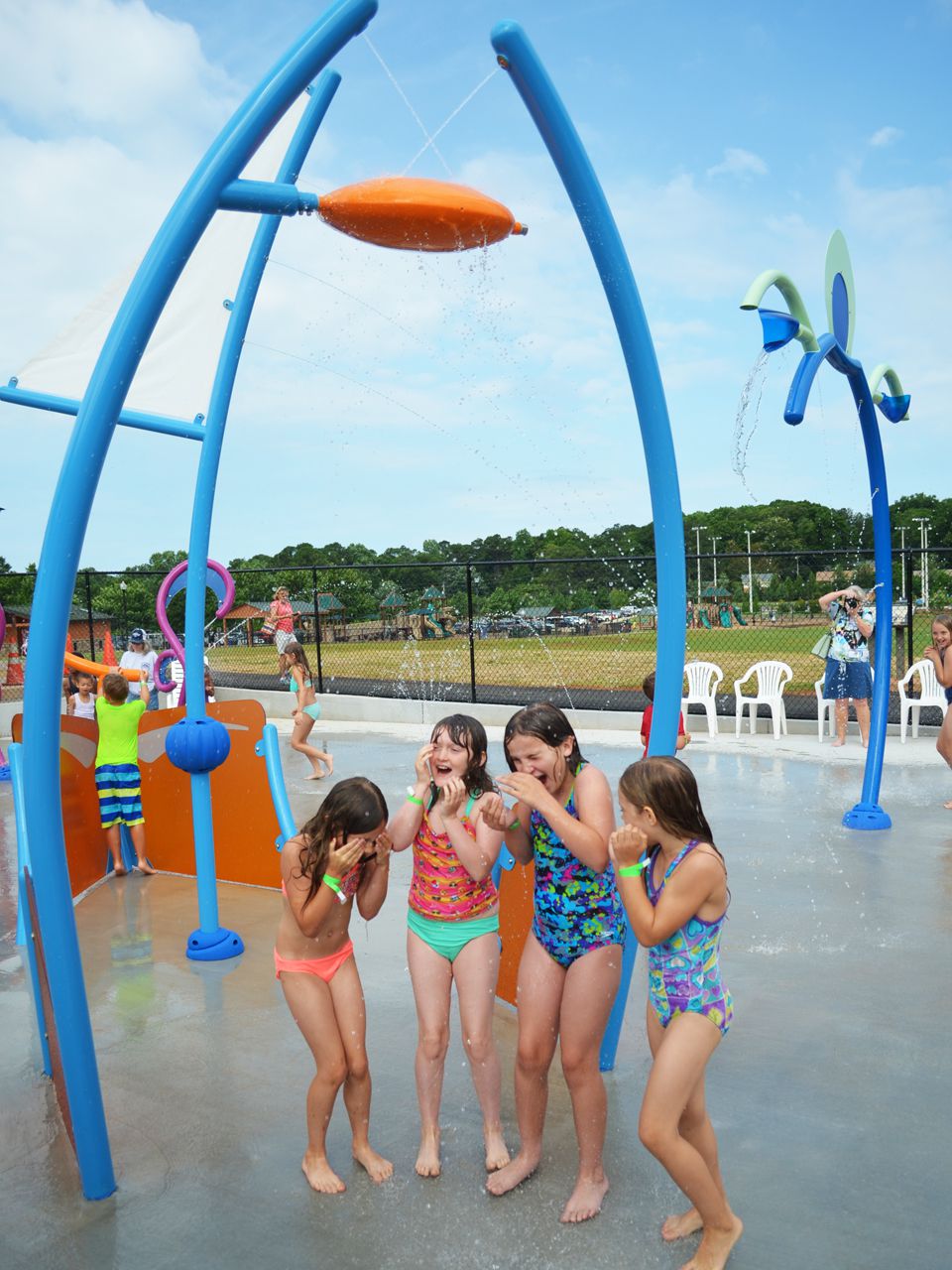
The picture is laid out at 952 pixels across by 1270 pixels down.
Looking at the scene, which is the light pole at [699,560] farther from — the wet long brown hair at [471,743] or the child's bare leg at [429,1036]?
the child's bare leg at [429,1036]

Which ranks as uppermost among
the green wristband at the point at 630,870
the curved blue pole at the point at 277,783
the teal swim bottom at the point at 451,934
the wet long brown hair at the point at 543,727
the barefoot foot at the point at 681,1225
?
the wet long brown hair at the point at 543,727

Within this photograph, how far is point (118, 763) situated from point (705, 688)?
25.9ft

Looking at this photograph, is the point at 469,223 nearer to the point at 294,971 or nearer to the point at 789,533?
the point at 294,971

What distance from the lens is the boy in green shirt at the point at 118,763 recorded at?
677 centimetres

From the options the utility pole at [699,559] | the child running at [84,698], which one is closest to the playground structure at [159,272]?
the child running at [84,698]

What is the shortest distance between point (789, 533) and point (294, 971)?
1484 cm

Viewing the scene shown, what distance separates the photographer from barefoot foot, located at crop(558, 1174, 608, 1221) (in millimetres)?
2918

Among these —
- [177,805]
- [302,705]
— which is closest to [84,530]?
[177,805]

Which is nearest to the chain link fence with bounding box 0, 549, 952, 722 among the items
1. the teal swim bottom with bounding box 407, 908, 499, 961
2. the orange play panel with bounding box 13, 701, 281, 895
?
the orange play panel with bounding box 13, 701, 281, 895

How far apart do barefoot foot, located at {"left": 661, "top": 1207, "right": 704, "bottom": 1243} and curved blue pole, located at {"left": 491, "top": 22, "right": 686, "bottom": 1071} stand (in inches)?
35.2

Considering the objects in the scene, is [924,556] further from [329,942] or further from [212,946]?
[329,942]

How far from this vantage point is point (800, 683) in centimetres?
1945

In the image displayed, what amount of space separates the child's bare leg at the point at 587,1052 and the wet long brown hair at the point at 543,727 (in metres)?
0.59

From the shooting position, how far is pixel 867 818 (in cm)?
750
